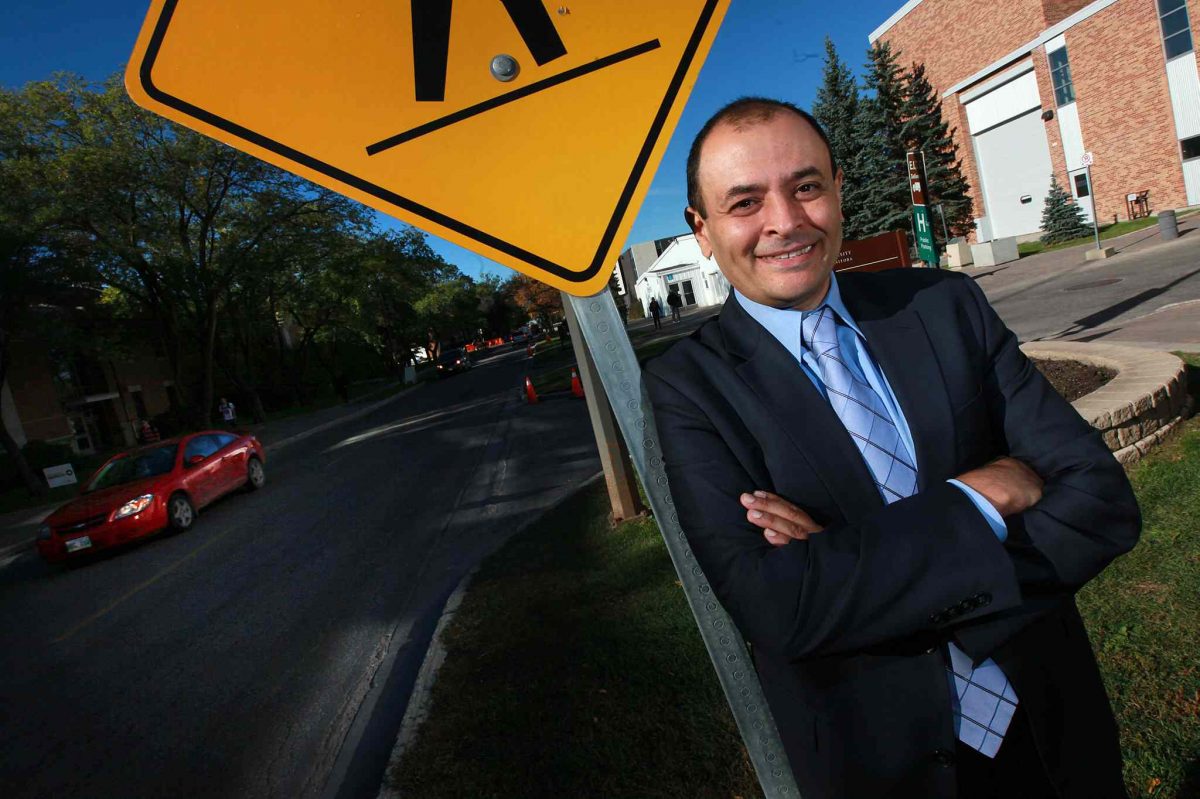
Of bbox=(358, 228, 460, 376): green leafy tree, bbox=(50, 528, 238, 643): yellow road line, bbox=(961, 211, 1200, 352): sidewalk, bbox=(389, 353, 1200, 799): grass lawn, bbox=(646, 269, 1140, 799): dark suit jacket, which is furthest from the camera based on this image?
bbox=(358, 228, 460, 376): green leafy tree

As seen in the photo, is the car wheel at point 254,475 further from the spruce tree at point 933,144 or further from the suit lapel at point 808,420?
the spruce tree at point 933,144

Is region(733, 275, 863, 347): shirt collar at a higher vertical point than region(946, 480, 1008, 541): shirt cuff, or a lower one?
higher

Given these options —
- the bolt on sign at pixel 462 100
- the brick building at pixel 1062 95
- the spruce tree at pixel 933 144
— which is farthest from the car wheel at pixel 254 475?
the spruce tree at pixel 933 144

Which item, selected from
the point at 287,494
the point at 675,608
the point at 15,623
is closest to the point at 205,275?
the point at 287,494

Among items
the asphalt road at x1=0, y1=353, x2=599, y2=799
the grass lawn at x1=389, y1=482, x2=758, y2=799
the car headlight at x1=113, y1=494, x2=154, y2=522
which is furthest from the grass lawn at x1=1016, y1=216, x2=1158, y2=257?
the car headlight at x1=113, y1=494, x2=154, y2=522

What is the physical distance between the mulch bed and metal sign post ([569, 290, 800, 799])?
557 cm

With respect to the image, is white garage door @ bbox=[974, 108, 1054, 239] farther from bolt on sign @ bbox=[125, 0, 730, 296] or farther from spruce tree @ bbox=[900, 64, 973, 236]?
bolt on sign @ bbox=[125, 0, 730, 296]

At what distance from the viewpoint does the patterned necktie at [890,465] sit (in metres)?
1.37

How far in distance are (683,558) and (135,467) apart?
1245 centimetres

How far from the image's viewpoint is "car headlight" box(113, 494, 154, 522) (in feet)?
32.8

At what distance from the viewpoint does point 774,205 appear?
1.39 m

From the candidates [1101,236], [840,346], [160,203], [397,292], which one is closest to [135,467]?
[840,346]

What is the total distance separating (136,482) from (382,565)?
236 inches

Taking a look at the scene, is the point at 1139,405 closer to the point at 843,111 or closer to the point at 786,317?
the point at 786,317
